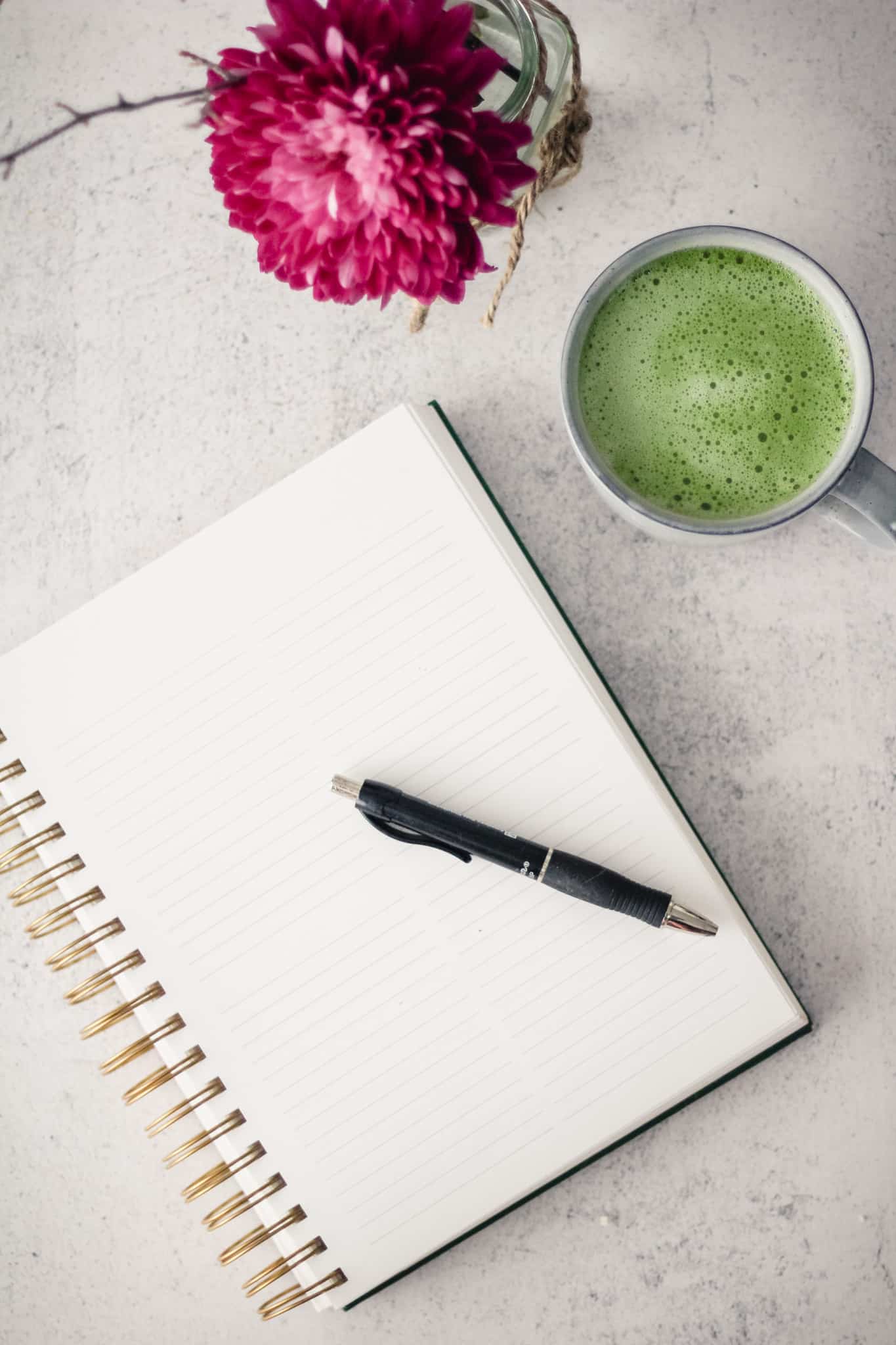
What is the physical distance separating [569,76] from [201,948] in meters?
0.66

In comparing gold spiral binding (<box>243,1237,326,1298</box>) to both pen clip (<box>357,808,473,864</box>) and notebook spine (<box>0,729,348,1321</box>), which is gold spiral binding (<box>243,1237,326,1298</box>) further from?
pen clip (<box>357,808,473,864</box>)

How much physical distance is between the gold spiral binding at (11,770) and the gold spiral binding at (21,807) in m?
0.02

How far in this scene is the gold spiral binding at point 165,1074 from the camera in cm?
67

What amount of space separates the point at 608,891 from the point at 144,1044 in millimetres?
341

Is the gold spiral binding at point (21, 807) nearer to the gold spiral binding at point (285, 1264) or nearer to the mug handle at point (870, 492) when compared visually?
the gold spiral binding at point (285, 1264)

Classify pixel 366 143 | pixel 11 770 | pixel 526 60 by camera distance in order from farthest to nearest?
pixel 11 770, pixel 526 60, pixel 366 143

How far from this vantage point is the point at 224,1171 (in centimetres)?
67

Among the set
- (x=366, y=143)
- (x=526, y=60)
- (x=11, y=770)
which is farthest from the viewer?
(x=11, y=770)

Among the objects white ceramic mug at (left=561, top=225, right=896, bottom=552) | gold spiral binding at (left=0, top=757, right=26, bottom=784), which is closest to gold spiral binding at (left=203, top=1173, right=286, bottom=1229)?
gold spiral binding at (left=0, top=757, right=26, bottom=784)

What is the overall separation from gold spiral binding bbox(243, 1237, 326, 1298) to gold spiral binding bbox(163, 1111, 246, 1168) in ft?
0.30

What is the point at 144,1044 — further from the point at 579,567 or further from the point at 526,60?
the point at 526,60

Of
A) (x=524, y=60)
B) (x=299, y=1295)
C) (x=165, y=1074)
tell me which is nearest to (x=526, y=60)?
(x=524, y=60)

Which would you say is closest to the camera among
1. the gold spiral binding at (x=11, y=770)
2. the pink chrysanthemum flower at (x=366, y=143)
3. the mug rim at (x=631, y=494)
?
the pink chrysanthemum flower at (x=366, y=143)

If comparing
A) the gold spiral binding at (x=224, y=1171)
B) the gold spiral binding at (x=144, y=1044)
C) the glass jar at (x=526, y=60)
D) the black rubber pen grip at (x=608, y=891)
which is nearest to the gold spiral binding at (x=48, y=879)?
the gold spiral binding at (x=144, y=1044)
